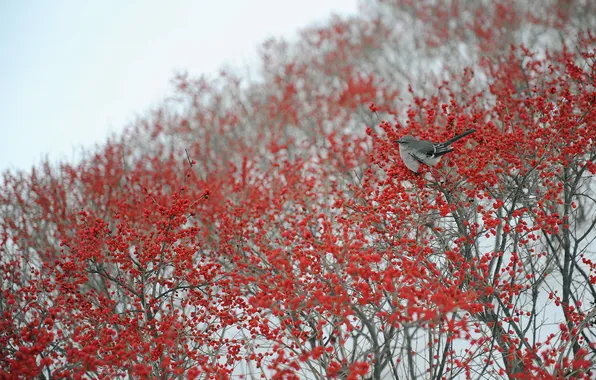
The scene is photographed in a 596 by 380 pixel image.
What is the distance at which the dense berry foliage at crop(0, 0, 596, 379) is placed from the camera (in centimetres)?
433

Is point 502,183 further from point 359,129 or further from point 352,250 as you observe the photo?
point 359,129

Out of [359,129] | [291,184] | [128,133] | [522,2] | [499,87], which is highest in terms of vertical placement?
[522,2]

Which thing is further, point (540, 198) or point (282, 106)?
point (282, 106)

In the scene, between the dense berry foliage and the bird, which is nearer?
the dense berry foliage

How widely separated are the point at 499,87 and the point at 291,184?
5055mm

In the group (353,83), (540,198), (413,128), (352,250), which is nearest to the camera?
(352,250)

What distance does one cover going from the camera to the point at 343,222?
5098 mm

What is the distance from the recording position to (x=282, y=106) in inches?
707

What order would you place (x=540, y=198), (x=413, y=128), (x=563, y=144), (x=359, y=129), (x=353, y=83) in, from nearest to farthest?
1. (x=540, y=198)
2. (x=563, y=144)
3. (x=413, y=128)
4. (x=359, y=129)
5. (x=353, y=83)

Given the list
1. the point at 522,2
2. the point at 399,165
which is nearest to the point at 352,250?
the point at 399,165

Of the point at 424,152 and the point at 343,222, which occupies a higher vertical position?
the point at 424,152

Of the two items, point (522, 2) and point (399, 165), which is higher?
point (522, 2)

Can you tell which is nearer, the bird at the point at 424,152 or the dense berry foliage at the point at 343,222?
the dense berry foliage at the point at 343,222

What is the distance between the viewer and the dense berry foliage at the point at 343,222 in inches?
171
